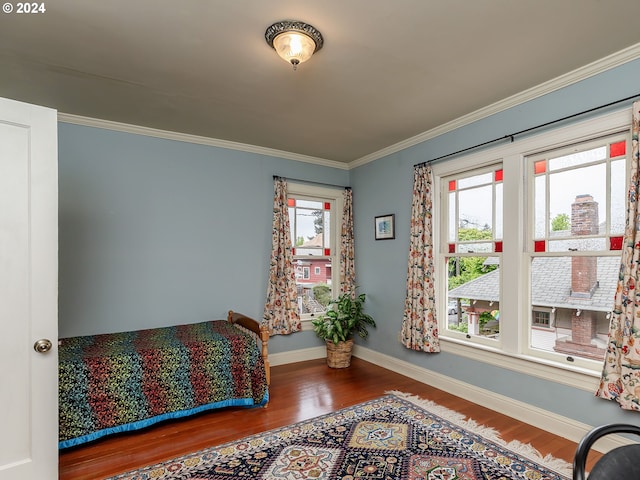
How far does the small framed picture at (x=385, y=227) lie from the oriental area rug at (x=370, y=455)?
6.73 feet

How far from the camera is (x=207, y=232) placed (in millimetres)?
3996

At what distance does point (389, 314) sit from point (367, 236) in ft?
3.44

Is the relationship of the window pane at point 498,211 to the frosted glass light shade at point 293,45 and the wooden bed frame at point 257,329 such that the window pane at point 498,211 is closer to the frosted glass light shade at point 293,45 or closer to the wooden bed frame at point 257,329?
the frosted glass light shade at point 293,45

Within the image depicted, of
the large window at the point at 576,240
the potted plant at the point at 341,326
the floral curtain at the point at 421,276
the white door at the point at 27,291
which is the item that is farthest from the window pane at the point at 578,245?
the white door at the point at 27,291

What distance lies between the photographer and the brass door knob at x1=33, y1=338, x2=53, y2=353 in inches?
72.4

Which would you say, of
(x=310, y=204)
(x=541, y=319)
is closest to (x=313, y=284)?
(x=310, y=204)

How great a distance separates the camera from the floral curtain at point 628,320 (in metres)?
2.21

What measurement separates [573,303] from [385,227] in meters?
2.09

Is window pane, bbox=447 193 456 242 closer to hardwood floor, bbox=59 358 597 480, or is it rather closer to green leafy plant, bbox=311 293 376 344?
green leafy plant, bbox=311 293 376 344

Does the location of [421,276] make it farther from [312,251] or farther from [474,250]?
[312,251]

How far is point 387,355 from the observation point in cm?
426

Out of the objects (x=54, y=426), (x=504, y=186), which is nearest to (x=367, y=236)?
(x=504, y=186)

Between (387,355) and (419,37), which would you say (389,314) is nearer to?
(387,355)

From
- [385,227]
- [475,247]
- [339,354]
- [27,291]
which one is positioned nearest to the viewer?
[27,291]
